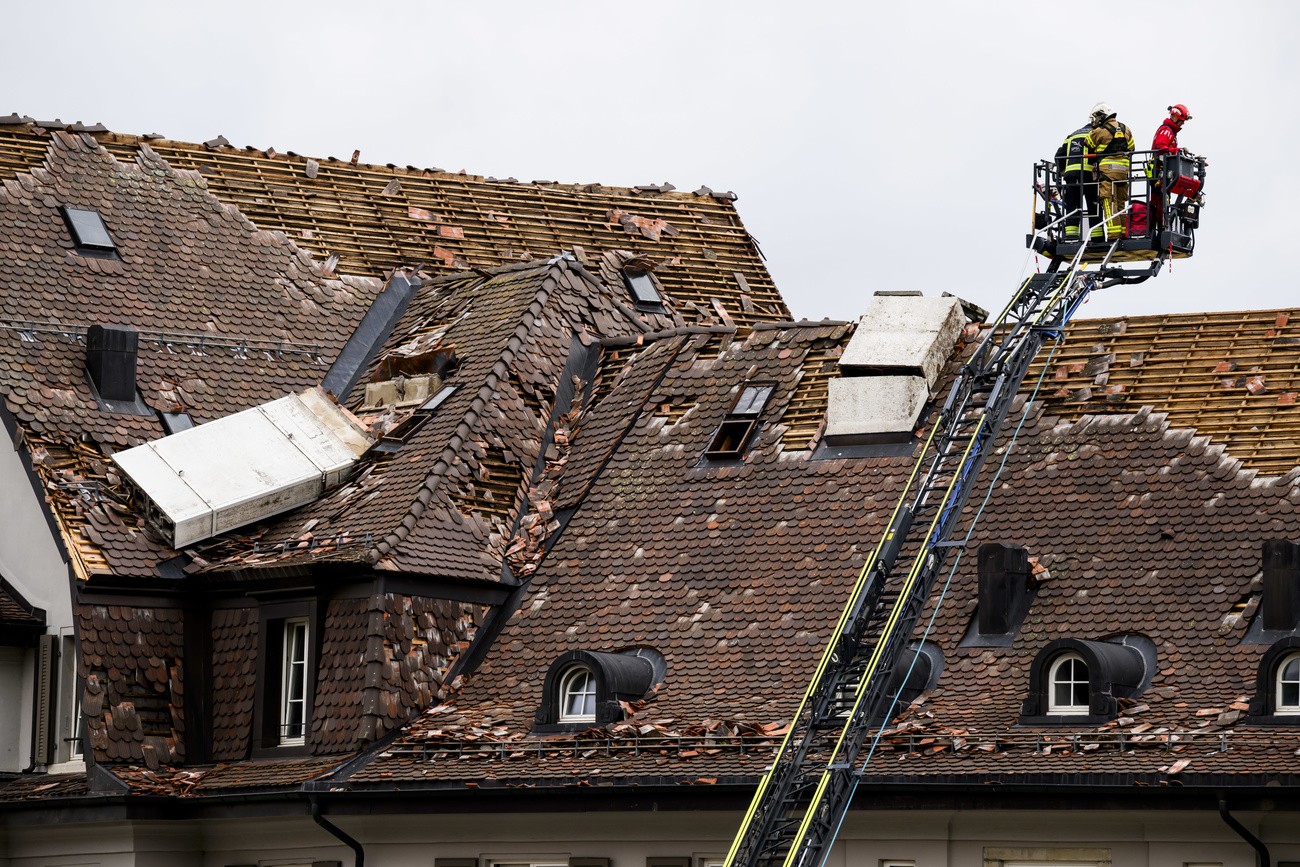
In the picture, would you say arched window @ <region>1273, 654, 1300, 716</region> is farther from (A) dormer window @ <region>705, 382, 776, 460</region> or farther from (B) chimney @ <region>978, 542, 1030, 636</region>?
(A) dormer window @ <region>705, 382, 776, 460</region>

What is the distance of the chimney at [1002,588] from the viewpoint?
26516 mm

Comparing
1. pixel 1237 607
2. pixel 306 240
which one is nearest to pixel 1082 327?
pixel 1237 607

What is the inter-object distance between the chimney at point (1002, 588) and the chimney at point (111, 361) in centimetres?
1312

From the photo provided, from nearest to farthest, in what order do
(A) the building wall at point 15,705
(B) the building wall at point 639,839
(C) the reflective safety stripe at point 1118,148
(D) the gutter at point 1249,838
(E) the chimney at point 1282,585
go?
(D) the gutter at point 1249,838 < (B) the building wall at point 639,839 < (E) the chimney at point 1282,585 < (C) the reflective safety stripe at point 1118,148 < (A) the building wall at point 15,705

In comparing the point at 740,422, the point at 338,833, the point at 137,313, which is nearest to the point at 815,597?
the point at 740,422

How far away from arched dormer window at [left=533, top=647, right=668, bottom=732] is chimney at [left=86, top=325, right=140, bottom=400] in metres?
8.54

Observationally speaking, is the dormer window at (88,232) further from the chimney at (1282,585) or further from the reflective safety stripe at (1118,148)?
the chimney at (1282,585)

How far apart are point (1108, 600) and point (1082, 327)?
4987 millimetres

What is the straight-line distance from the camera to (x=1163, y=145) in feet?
96.3

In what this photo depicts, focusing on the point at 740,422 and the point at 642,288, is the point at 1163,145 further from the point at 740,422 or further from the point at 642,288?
the point at 642,288

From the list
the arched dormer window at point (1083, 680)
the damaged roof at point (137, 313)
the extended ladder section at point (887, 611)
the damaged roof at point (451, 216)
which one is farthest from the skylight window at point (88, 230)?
the arched dormer window at point (1083, 680)

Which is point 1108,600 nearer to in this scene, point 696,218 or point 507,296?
point 507,296

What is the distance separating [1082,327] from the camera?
2991cm

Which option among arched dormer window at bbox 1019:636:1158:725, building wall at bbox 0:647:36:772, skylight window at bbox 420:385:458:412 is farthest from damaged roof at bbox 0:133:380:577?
arched dormer window at bbox 1019:636:1158:725
